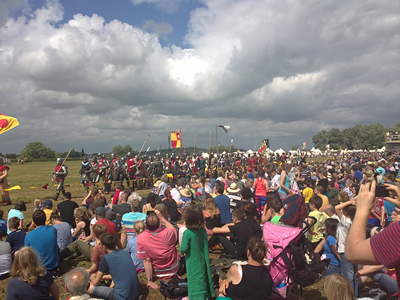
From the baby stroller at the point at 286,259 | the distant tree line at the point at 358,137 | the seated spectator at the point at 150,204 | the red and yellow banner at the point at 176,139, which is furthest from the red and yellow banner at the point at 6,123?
the distant tree line at the point at 358,137

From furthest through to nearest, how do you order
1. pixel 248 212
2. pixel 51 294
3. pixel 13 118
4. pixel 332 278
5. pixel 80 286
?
pixel 13 118
pixel 248 212
pixel 51 294
pixel 80 286
pixel 332 278

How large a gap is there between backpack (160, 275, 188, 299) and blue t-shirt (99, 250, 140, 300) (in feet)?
1.37

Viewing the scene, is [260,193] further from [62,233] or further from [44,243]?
[44,243]

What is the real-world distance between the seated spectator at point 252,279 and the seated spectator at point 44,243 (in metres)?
3.41

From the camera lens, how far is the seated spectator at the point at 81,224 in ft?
21.3

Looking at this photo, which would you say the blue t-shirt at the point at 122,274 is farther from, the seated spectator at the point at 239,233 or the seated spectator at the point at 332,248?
the seated spectator at the point at 332,248

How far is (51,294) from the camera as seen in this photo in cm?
357

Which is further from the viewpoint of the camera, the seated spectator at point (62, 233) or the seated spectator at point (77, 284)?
the seated spectator at point (62, 233)

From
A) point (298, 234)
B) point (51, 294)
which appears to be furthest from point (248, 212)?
point (51, 294)

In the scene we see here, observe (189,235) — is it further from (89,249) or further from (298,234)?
(89,249)

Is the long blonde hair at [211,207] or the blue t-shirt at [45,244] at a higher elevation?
the long blonde hair at [211,207]

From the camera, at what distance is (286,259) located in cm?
388

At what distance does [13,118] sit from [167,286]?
839 cm

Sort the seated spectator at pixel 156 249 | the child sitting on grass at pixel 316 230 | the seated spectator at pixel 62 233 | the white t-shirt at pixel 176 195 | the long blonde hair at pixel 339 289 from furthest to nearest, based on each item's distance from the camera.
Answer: the white t-shirt at pixel 176 195 < the seated spectator at pixel 62 233 < the child sitting on grass at pixel 316 230 < the seated spectator at pixel 156 249 < the long blonde hair at pixel 339 289
